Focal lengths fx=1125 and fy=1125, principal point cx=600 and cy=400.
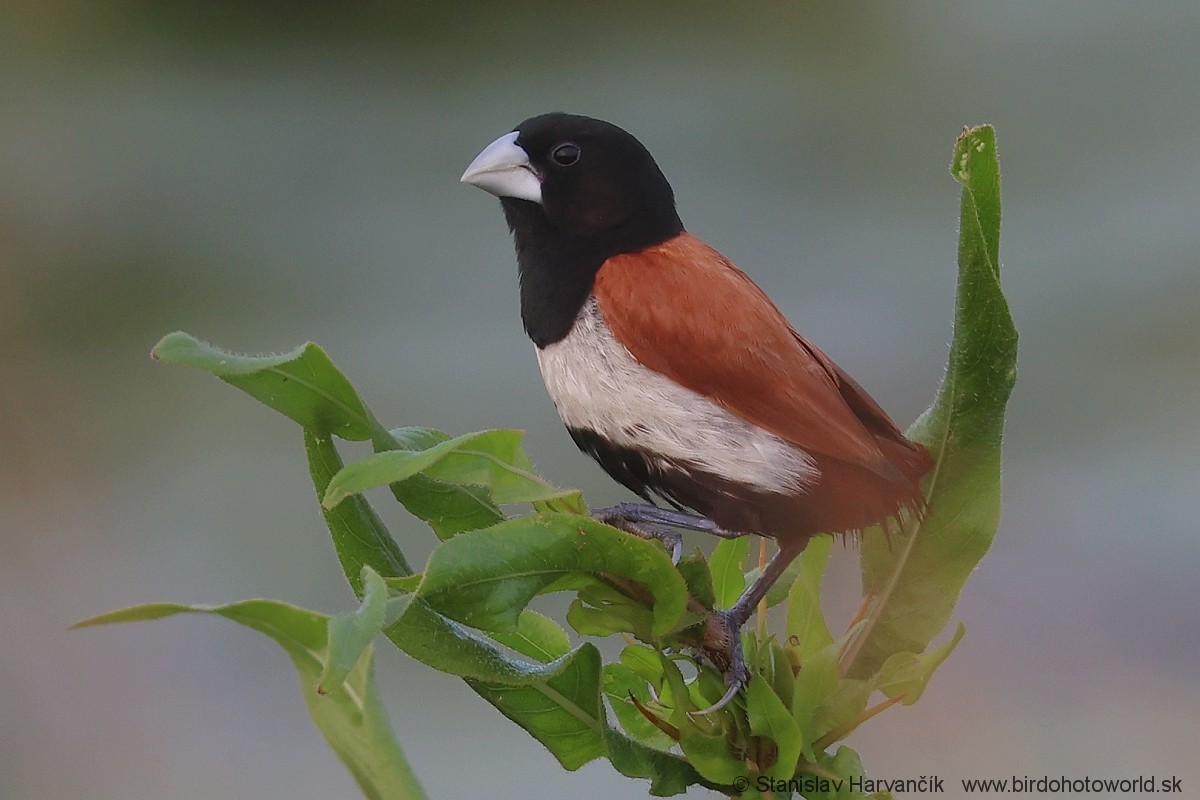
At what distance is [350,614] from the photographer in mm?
347

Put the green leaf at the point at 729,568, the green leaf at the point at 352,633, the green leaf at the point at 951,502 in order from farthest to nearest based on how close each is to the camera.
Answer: the green leaf at the point at 729,568 → the green leaf at the point at 951,502 → the green leaf at the point at 352,633

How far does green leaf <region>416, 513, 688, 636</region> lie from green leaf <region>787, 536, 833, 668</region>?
0.29 feet

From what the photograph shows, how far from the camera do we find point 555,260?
0.63m

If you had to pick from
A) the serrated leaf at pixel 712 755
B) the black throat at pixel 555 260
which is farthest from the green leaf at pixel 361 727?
the black throat at pixel 555 260

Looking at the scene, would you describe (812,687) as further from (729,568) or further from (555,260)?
(555,260)

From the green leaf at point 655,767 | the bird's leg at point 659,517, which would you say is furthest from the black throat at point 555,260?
the green leaf at point 655,767

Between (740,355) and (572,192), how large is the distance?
0.16 meters

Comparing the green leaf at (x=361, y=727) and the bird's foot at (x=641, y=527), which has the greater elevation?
the bird's foot at (x=641, y=527)

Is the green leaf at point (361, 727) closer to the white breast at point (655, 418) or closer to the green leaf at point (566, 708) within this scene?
the green leaf at point (566, 708)

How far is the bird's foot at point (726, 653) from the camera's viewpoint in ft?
1.53

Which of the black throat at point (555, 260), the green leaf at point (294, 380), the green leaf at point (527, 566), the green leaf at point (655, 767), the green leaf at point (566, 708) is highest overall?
the black throat at point (555, 260)

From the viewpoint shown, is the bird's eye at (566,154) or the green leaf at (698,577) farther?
the bird's eye at (566,154)

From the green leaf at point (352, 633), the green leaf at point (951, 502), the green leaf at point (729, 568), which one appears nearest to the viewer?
the green leaf at point (352, 633)

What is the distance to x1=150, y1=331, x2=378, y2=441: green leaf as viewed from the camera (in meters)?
0.42
